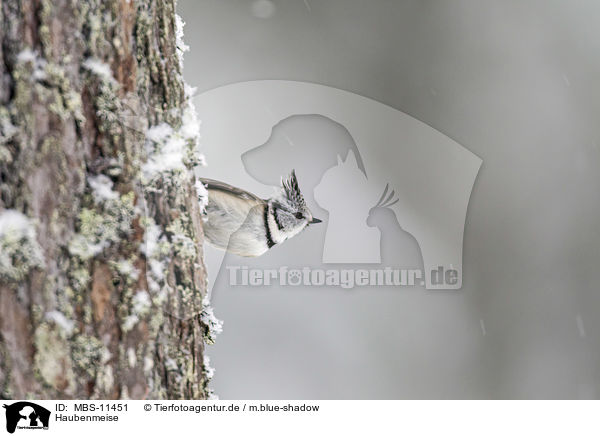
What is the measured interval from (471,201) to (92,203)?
2.26 ft

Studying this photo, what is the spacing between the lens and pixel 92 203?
1.59 ft

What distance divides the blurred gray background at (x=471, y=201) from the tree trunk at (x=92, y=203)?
309 millimetres

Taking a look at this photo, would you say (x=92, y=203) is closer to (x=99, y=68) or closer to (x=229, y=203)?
(x=99, y=68)

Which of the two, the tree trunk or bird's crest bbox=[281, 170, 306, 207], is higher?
bird's crest bbox=[281, 170, 306, 207]

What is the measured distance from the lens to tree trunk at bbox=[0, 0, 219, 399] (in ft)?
1.47

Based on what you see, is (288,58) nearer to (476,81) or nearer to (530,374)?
(476,81)

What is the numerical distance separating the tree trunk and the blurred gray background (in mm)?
309

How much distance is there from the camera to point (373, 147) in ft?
2.78

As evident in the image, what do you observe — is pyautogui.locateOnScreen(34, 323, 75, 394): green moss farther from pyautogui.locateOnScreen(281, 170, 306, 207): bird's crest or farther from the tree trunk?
pyautogui.locateOnScreen(281, 170, 306, 207): bird's crest

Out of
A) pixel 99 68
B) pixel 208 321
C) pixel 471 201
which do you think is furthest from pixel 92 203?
pixel 471 201

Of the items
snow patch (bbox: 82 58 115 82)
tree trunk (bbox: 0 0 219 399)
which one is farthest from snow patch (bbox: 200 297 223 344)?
snow patch (bbox: 82 58 115 82)

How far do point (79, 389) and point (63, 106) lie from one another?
317mm

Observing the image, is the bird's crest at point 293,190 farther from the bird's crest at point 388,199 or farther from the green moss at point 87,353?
the green moss at point 87,353
